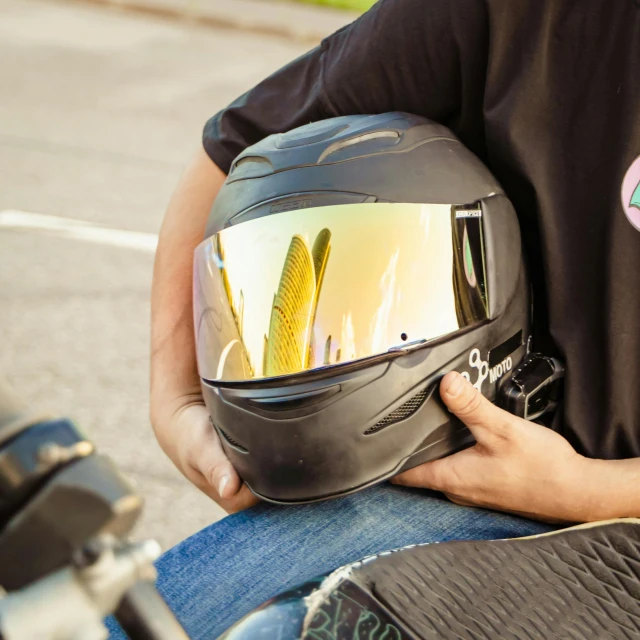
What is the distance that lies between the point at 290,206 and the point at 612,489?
0.60 metres

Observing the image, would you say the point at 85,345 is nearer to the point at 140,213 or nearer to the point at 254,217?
the point at 140,213

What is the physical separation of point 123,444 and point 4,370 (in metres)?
0.62

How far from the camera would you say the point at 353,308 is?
1204mm

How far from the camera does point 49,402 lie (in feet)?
9.73

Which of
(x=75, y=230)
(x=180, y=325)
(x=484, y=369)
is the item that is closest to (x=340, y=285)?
(x=484, y=369)

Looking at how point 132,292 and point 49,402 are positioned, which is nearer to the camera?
point 49,402

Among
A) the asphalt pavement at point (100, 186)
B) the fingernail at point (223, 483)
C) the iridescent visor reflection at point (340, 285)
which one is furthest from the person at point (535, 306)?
the asphalt pavement at point (100, 186)

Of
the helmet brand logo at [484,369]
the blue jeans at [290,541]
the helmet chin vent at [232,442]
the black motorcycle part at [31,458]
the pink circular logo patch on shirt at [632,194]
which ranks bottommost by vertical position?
the blue jeans at [290,541]

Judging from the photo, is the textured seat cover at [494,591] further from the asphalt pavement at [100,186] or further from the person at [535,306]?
the asphalt pavement at [100,186]

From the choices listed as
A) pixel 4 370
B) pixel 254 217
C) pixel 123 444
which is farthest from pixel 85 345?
pixel 254 217

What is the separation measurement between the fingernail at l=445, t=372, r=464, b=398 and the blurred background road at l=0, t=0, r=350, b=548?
144 cm

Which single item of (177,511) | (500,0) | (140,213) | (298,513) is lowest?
(177,511)

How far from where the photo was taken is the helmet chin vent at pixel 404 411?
124 centimetres

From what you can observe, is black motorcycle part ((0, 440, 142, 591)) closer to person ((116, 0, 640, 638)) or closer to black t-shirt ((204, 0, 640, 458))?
person ((116, 0, 640, 638))
